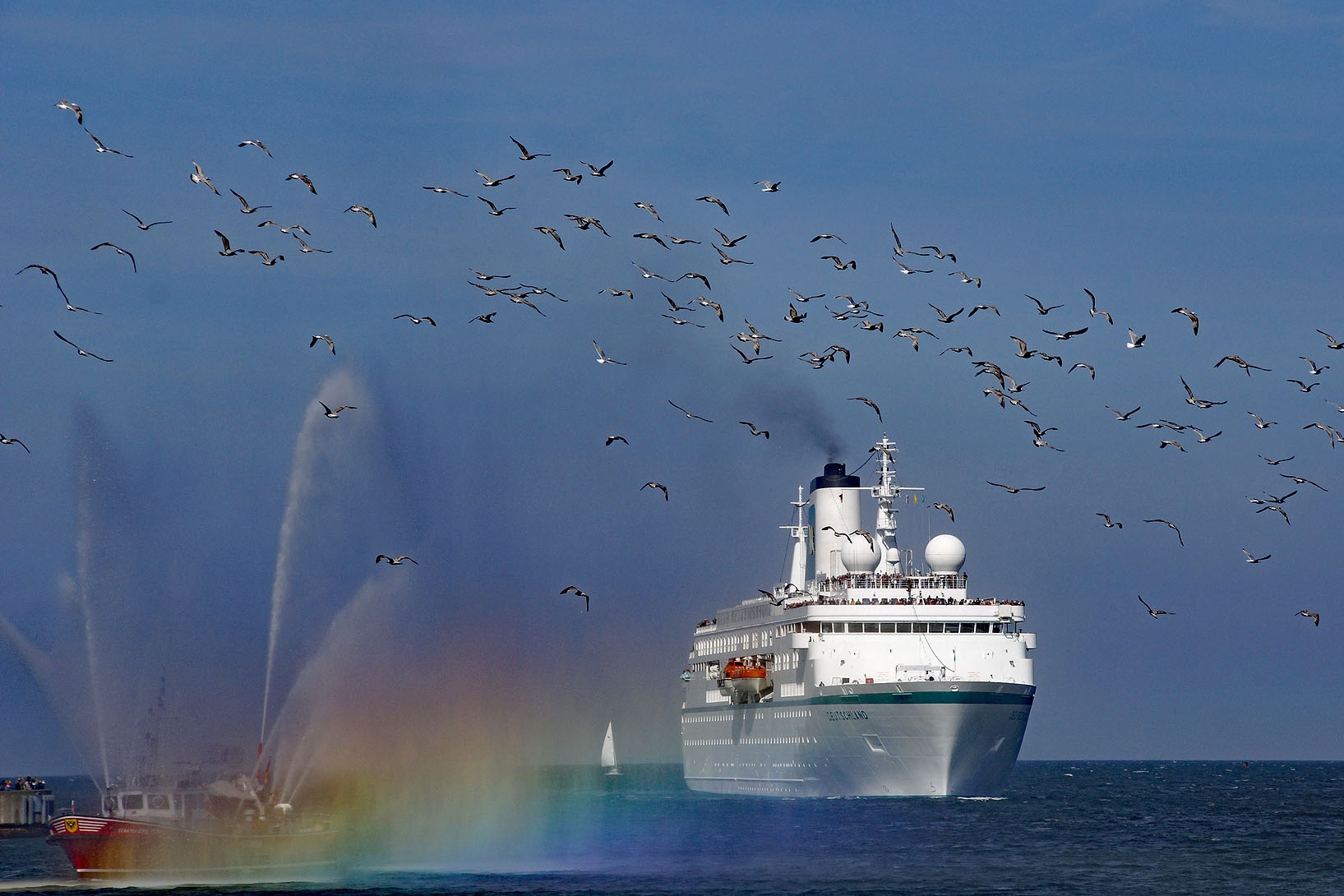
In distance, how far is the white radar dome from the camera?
118 metres

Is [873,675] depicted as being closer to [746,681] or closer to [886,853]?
[746,681]

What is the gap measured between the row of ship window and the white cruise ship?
8 cm

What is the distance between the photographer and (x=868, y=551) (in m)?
123

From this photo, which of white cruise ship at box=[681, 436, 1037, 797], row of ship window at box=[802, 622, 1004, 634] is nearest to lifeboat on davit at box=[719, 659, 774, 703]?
white cruise ship at box=[681, 436, 1037, 797]

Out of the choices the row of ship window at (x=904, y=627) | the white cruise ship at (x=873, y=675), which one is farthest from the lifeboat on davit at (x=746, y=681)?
the row of ship window at (x=904, y=627)

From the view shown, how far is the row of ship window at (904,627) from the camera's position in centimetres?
11000

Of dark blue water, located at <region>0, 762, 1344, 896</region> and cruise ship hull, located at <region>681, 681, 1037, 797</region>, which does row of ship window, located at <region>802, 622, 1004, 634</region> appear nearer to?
cruise ship hull, located at <region>681, 681, 1037, 797</region>

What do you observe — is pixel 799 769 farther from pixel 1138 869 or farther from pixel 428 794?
pixel 1138 869

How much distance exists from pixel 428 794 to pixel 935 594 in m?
36.4

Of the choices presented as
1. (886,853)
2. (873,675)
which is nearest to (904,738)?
(873,675)

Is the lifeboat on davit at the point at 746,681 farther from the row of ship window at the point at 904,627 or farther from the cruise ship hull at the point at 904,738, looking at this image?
the row of ship window at the point at 904,627

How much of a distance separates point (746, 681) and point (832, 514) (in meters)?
15.0

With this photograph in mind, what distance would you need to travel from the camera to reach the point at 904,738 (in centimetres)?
10288

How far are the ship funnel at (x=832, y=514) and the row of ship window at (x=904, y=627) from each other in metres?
14.7
